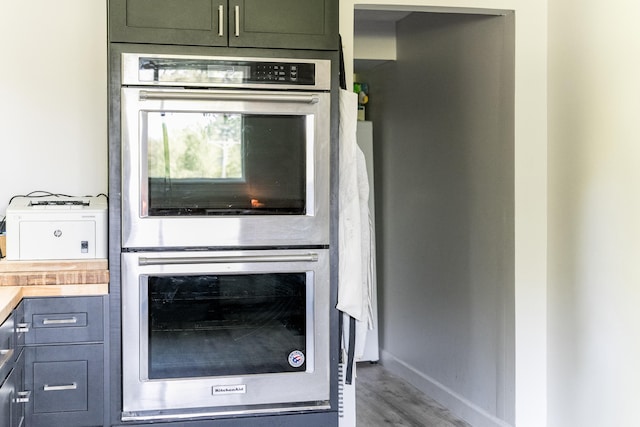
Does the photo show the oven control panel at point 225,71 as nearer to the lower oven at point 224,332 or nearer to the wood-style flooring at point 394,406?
the lower oven at point 224,332

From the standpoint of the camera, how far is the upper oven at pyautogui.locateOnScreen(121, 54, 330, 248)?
2.42 meters

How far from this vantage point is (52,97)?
119 inches

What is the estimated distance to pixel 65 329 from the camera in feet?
8.09

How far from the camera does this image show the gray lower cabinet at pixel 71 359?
96.7 inches

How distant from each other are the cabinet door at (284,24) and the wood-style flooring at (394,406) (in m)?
2.10

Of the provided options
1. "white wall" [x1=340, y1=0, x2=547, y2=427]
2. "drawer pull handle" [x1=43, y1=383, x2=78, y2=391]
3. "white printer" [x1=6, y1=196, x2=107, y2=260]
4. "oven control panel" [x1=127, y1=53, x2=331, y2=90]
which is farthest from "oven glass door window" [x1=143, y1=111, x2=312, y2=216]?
"white wall" [x1=340, y1=0, x2=547, y2=427]

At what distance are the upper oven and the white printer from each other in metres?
Answer: 0.31

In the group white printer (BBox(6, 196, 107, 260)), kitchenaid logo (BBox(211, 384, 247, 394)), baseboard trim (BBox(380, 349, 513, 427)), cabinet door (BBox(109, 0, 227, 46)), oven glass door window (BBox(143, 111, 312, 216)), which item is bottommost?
baseboard trim (BBox(380, 349, 513, 427))

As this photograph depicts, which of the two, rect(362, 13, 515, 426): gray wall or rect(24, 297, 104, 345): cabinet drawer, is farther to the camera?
rect(362, 13, 515, 426): gray wall

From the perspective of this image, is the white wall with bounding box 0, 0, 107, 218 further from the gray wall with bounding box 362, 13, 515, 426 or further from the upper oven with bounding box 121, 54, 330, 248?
the gray wall with bounding box 362, 13, 515, 426

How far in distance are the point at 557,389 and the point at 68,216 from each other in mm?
2185

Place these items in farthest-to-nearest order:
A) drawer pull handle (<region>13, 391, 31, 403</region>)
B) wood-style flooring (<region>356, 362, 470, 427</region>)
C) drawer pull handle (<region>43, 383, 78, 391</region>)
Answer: wood-style flooring (<region>356, 362, 470, 427</region>) → drawer pull handle (<region>43, 383, 78, 391</region>) → drawer pull handle (<region>13, 391, 31, 403</region>)

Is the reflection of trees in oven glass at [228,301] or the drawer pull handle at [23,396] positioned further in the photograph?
the reflection of trees in oven glass at [228,301]

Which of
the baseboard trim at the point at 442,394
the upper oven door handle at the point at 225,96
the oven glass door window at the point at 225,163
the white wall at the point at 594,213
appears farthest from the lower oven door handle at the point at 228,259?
the baseboard trim at the point at 442,394
